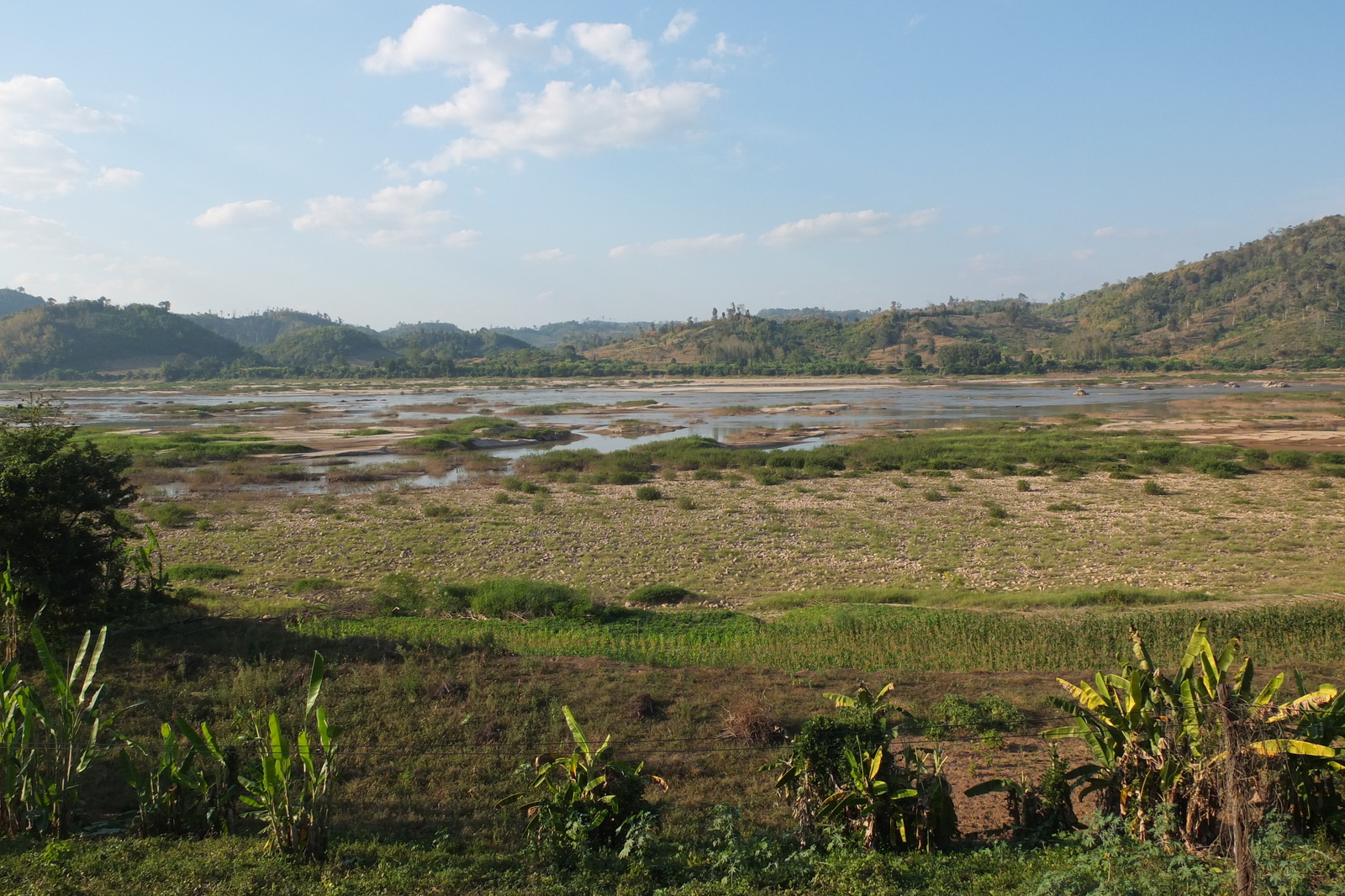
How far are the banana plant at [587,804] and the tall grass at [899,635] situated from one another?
15.9ft

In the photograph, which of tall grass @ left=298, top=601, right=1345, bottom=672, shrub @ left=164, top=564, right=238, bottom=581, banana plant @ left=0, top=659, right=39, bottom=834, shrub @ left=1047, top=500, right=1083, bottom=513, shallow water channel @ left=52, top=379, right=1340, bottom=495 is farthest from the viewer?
shallow water channel @ left=52, top=379, right=1340, bottom=495

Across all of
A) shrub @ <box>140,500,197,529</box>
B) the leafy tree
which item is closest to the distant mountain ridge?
shrub @ <box>140,500,197,529</box>

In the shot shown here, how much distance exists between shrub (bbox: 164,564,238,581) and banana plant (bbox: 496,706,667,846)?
1501 cm

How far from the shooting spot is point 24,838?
18.6 feet

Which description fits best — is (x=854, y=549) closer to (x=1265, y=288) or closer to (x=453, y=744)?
(x=453, y=744)

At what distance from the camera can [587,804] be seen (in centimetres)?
608

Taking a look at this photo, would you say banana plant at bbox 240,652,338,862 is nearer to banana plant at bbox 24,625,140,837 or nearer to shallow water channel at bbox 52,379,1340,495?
banana plant at bbox 24,625,140,837

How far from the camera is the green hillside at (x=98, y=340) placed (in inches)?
5586

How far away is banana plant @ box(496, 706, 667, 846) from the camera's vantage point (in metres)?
5.94

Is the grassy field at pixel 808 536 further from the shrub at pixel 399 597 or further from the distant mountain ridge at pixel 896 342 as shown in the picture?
the distant mountain ridge at pixel 896 342

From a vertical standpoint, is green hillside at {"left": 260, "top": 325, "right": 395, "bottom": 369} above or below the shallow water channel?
above

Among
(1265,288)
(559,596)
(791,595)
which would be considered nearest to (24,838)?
(559,596)

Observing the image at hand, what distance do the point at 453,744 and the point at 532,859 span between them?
8.95 ft

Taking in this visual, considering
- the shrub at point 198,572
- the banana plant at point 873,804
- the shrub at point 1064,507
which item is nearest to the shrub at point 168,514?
the shrub at point 198,572
